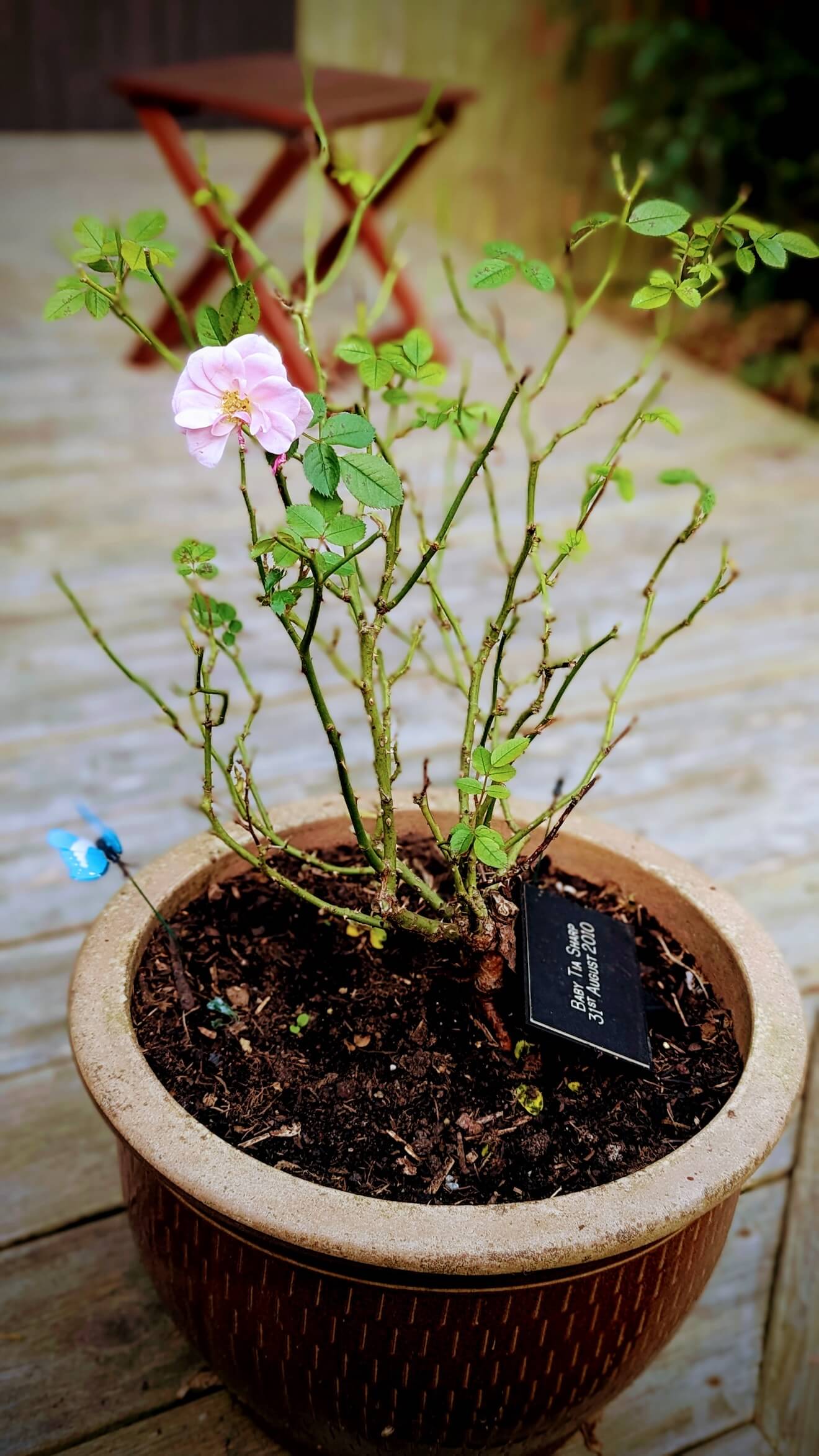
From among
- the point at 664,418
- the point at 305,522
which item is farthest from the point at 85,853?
the point at 664,418

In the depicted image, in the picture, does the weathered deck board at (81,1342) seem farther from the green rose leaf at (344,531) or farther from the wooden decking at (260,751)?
the green rose leaf at (344,531)

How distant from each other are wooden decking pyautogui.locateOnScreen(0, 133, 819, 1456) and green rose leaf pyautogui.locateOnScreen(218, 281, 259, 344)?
0.99 meters

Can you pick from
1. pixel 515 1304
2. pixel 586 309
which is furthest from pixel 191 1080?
pixel 586 309

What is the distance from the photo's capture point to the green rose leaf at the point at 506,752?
2.97 ft

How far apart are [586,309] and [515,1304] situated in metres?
0.71

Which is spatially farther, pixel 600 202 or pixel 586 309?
pixel 600 202

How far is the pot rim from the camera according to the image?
824 millimetres

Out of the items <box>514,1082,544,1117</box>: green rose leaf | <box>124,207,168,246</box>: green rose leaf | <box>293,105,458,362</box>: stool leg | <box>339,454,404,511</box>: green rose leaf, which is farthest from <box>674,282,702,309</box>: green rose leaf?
<box>293,105,458,362</box>: stool leg

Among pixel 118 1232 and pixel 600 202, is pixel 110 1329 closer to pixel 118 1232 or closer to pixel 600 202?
pixel 118 1232

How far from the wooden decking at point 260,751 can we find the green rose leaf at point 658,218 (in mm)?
1084

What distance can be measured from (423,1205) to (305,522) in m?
0.48

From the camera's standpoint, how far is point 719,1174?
2.91ft

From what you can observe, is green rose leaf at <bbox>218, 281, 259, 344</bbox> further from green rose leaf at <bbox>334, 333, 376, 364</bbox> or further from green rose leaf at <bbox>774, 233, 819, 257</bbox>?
green rose leaf at <bbox>774, 233, 819, 257</bbox>

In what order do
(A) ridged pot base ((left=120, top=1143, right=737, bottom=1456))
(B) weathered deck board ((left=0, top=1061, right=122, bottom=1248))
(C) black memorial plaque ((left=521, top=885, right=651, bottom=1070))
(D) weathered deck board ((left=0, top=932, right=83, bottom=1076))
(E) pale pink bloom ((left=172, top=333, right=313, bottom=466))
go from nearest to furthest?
1. (E) pale pink bloom ((left=172, top=333, right=313, bottom=466))
2. (A) ridged pot base ((left=120, top=1143, right=737, bottom=1456))
3. (C) black memorial plaque ((left=521, top=885, right=651, bottom=1070))
4. (B) weathered deck board ((left=0, top=1061, right=122, bottom=1248))
5. (D) weathered deck board ((left=0, top=932, right=83, bottom=1076))
